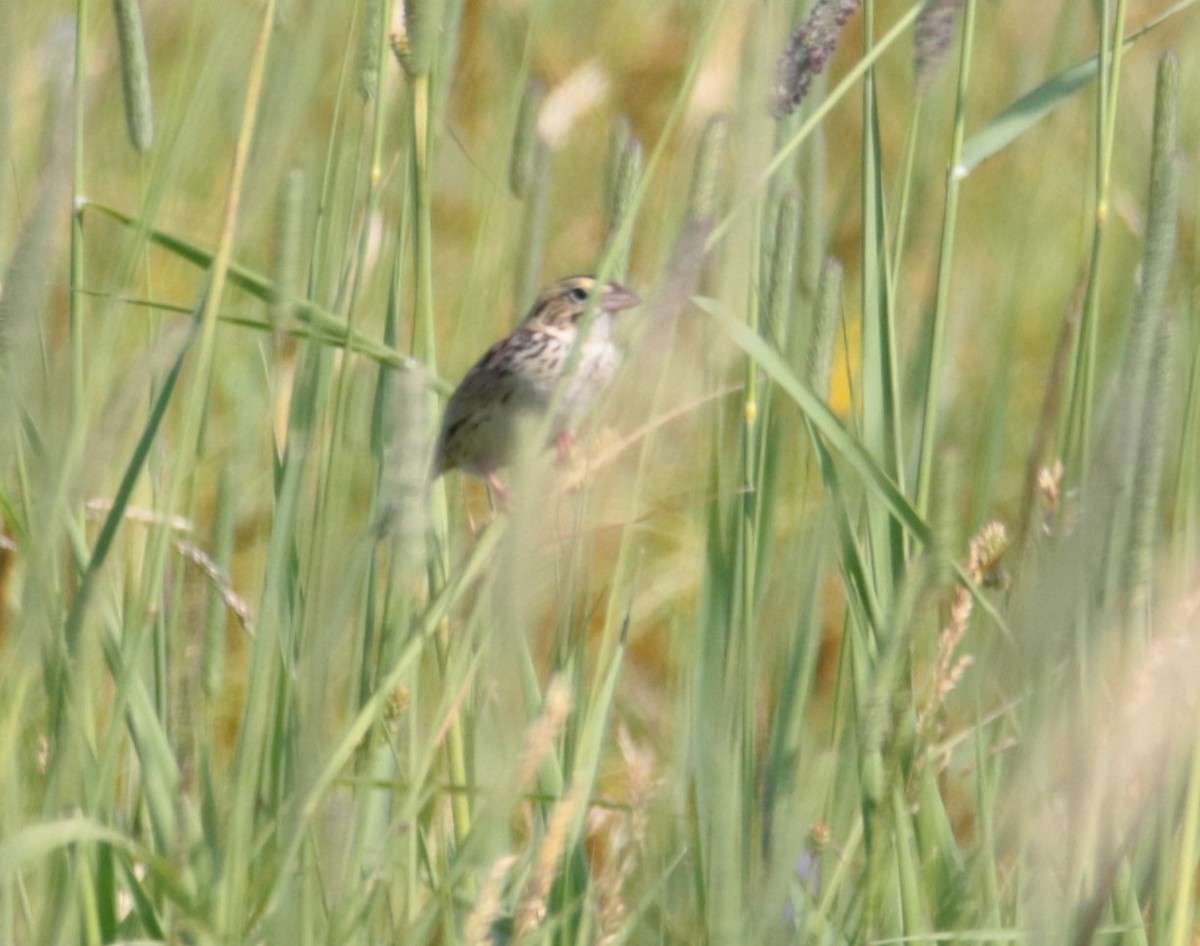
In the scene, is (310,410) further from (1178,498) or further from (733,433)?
(1178,498)

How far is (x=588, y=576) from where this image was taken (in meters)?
1.51

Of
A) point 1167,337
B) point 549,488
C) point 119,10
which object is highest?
point 119,10

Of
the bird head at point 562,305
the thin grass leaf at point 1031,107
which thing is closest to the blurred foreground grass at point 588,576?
the thin grass leaf at point 1031,107

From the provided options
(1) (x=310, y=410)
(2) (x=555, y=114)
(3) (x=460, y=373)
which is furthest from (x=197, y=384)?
(2) (x=555, y=114)

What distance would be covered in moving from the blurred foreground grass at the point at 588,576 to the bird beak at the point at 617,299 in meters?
0.54

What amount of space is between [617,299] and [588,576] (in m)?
1.10

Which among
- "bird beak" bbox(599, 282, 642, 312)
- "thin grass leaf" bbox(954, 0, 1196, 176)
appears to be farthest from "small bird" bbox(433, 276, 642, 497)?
"thin grass leaf" bbox(954, 0, 1196, 176)

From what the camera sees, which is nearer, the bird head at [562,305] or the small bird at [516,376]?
the small bird at [516,376]

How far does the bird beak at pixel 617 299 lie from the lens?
8.27ft

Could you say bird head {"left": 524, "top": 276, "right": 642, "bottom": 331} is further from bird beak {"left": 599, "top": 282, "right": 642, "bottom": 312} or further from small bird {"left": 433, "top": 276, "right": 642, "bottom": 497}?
bird beak {"left": 599, "top": 282, "right": 642, "bottom": 312}

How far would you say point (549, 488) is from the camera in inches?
39.4

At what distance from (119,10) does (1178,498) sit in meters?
0.86

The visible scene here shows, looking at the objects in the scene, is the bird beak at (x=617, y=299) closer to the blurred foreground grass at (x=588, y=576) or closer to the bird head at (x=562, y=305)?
the bird head at (x=562, y=305)

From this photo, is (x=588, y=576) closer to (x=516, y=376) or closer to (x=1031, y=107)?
(x=1031, y=107)
